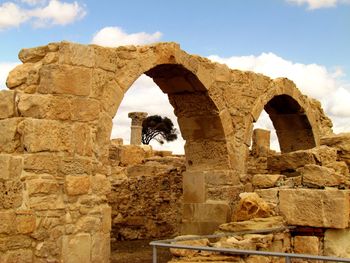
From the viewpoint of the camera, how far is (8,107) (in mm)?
5668

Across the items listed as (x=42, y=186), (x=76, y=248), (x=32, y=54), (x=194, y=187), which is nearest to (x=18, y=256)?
(x=76, y=248)

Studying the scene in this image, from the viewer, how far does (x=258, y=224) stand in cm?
532

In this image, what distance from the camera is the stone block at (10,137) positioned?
5.55m

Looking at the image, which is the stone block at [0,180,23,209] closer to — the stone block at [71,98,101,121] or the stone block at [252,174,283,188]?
the stone block at [71,98,101,121]

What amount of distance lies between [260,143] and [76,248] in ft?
21.5

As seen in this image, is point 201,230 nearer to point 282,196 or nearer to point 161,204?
point 282,196

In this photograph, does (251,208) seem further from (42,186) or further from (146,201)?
(146,201)

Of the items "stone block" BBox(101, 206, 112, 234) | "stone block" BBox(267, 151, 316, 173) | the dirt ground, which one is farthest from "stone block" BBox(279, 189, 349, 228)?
the dirt ground

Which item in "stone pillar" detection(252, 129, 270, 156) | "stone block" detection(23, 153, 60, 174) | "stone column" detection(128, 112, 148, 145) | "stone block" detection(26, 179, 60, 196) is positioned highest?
"stone column" detection(128, 112, 148, 145)

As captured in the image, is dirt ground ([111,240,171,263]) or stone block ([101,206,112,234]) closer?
stone block ([101,206,112,234])

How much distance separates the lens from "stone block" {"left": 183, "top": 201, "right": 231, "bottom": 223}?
754 centimetres

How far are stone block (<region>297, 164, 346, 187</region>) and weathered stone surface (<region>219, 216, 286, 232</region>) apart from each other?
51cm

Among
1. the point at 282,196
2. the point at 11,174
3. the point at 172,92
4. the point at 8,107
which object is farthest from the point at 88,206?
the point at 172,92

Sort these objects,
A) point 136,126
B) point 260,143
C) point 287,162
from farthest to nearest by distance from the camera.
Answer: point 136,126 < point 260,143 < point 287,162
